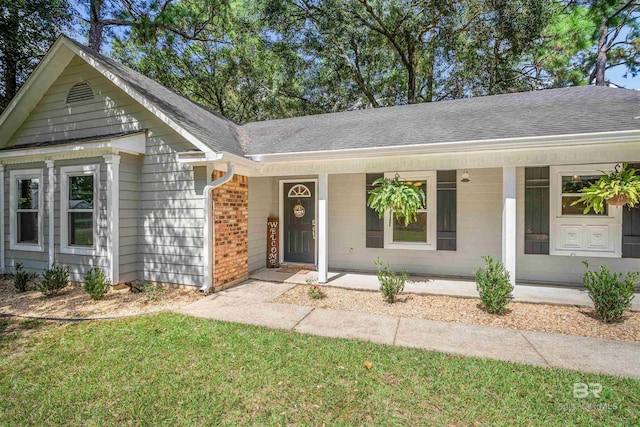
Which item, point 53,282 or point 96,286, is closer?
point 96,286

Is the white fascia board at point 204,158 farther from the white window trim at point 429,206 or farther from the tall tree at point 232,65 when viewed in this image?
the tall tree at point 232,65

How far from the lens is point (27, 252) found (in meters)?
6.82

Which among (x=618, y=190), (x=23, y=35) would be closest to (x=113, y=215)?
(x=618, y=190)

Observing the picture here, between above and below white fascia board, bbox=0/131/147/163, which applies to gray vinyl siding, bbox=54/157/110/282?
below

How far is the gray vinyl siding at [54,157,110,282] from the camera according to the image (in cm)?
591

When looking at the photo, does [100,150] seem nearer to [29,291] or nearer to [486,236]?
[29,291]

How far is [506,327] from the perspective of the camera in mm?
4191

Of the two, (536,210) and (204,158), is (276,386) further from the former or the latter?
(536,210)

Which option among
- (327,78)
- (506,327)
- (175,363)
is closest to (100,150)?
(175,363)

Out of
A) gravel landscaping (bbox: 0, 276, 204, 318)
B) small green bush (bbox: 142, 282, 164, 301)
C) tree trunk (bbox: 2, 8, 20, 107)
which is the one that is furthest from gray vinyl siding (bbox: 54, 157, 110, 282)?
tree trunk (bbox: 2, 8, 20, 107)

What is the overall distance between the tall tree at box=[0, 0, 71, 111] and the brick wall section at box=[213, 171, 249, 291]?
31.3 feet

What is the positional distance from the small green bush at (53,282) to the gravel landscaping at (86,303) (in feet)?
0.38

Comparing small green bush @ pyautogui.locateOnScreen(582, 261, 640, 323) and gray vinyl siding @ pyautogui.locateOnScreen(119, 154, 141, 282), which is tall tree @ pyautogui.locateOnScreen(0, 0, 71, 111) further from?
small green bush @ pyautogui.locateOnScreen(582, 261, 640, 323)

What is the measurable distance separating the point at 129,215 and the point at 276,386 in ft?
16.5
